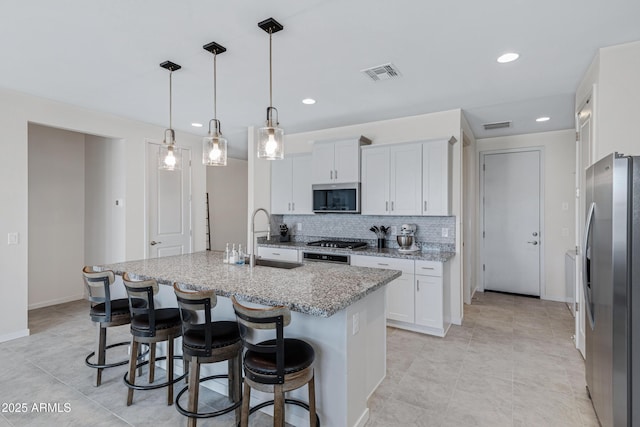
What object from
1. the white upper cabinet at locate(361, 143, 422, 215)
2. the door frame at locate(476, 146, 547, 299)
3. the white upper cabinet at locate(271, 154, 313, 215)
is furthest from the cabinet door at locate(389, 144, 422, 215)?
the door frame at locate(476, 146, 547, 299)

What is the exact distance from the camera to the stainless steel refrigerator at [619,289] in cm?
176

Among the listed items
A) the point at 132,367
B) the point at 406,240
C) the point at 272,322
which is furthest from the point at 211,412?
the point at 406,240

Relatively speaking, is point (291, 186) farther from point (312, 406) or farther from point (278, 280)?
point (312, 406)

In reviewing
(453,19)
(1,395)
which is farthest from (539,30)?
(1,395)

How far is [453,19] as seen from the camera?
2215mm

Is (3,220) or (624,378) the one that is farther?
(3,220)

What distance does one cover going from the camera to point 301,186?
5.14 m

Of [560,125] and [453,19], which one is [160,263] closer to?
[453,19]

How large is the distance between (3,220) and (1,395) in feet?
6.50

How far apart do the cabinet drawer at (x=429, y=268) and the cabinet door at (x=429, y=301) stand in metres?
0.05

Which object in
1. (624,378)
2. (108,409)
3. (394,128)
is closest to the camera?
(624,378)

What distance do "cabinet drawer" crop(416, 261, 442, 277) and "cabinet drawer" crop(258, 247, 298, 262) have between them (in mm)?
1680

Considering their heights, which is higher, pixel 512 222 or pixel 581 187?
pixel 581 187

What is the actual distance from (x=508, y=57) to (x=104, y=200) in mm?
5427
